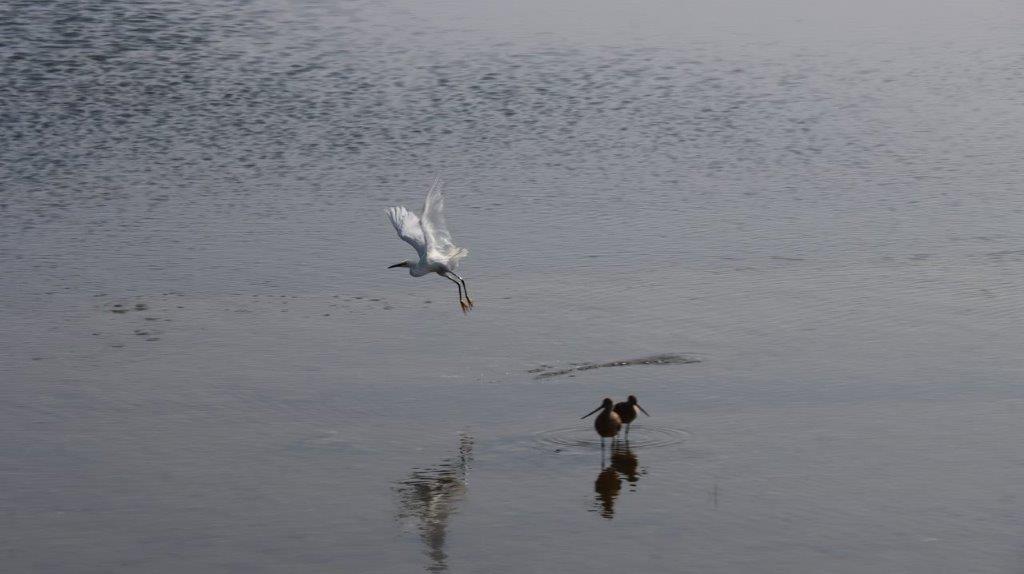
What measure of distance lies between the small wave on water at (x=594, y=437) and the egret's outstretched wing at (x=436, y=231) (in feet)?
8.11

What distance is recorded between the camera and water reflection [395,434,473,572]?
9.20m

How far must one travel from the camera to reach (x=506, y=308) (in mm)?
14523

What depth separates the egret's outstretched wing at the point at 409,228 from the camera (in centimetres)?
1325

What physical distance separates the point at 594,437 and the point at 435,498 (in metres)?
1.69

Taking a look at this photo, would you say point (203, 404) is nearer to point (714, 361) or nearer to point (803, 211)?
point (714, 361)

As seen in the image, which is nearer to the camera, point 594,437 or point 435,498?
point 435,498

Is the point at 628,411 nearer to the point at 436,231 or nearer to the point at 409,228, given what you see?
the point at 409,228

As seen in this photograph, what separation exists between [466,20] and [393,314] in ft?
60.8

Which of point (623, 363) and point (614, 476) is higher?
point (614, 476)

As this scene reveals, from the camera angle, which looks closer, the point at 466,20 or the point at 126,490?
the point at 126,490

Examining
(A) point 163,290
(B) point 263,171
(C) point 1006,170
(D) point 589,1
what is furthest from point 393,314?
(D) point 589,1

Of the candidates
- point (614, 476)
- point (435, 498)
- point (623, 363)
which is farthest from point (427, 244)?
point (435, 498)

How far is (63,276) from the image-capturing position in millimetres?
15500

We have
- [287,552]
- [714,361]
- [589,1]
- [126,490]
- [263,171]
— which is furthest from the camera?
[589,1]
